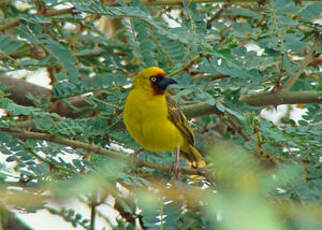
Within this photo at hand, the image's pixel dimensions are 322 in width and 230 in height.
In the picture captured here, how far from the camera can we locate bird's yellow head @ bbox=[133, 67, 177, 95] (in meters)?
2.79

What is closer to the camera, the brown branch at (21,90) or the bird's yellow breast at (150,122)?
the bird's yellow breast at (150,122)

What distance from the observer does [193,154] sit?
309 cm

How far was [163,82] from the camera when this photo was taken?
8.56ft

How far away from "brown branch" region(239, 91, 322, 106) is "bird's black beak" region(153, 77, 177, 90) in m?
0.46

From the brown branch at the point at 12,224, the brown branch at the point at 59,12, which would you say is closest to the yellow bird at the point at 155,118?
the brown branch at the point at 59,12

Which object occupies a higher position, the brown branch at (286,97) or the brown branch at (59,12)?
the brown branch at (59,12)

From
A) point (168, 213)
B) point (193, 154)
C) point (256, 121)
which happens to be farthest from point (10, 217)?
point (193, 154)

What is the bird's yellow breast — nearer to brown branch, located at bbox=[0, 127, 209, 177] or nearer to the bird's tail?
the bird's tail

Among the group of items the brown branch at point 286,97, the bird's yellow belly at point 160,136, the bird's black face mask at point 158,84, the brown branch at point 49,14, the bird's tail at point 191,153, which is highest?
the brown branch at point 49,14

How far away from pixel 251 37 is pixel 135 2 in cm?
80

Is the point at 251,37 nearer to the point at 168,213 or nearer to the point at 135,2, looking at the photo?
the point at 135,2

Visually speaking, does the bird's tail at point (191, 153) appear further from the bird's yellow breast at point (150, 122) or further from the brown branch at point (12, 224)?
the brown branch at point (12, 224)

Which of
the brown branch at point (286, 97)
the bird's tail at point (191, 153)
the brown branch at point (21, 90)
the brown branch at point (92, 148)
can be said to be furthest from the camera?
the brown branch at point (21, 90)

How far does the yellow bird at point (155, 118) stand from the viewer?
274 cm
